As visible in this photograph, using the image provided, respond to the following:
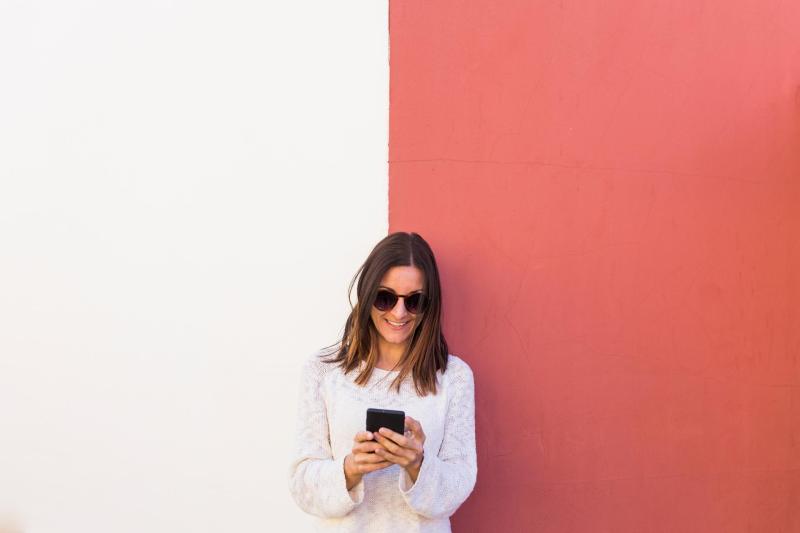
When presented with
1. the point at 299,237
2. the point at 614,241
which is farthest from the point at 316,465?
the point at 614,241

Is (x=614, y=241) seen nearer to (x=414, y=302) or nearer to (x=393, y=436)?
(x=414, y=302)

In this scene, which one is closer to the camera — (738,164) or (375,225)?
(375,225)

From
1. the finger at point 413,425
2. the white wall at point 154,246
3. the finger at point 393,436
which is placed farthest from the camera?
the white wall at point 154,246

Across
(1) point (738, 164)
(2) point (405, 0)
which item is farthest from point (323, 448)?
(1) point (738, 164)

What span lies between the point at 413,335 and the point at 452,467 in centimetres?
45

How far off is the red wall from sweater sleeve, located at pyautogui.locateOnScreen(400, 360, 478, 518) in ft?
1.28

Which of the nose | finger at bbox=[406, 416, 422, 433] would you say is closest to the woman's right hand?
finger at bbox=[406, 416, 422, 433]

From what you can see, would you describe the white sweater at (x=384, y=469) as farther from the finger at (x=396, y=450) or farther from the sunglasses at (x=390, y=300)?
the sunglasses at (x=390, y=300)

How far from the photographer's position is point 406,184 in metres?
2.76

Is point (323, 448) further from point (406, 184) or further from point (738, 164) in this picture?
point (738, 164)

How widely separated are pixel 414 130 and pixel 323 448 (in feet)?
3.90

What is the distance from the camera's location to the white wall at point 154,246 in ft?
8.87

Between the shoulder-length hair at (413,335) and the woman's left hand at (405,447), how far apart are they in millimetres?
273

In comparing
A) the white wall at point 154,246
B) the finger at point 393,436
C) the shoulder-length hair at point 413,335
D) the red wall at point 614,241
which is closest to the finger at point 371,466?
the finger at point 393,436
